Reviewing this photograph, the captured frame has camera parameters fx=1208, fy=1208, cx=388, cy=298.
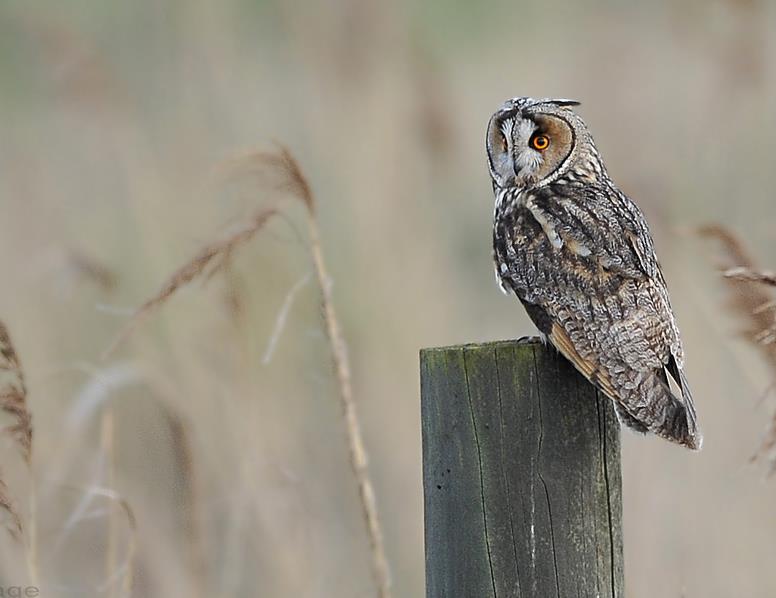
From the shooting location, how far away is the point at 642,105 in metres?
A: 5.09

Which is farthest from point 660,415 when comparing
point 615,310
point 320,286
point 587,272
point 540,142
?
point 540,142

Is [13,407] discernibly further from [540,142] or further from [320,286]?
[540,142]

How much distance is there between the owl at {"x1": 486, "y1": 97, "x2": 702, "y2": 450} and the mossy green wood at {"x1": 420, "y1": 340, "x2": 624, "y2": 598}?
0.18m

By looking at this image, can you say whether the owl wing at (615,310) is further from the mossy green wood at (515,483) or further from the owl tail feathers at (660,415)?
the mossy green wood at (515,483)

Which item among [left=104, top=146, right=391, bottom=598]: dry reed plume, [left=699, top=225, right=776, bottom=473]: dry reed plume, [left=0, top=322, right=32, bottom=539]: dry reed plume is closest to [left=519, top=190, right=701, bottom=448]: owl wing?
[left=699, top=225, right=776, bottom=473]: dry reed plume

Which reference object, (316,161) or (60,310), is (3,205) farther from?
(316,161)

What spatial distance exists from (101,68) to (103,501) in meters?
1.67

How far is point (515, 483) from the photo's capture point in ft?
6.50

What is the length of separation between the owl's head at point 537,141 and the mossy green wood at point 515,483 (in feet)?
3.61

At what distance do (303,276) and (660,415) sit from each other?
4.21 ft

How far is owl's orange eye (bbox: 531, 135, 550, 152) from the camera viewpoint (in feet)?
10.0

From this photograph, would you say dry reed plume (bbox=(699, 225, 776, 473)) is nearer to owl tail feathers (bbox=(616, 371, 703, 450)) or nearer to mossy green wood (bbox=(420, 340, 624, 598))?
owl tail feathers (bbox=(616, 371, 703, 450))

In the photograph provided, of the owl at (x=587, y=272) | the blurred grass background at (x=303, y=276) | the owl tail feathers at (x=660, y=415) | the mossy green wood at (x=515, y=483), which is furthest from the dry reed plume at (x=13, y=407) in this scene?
the owl tail feathers at (x=660, y=415)

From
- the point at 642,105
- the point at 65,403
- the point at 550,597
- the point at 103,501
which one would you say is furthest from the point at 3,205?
the point at 550,597
